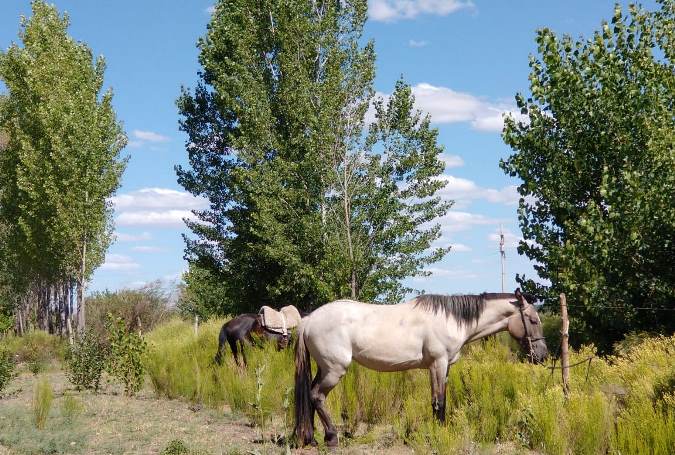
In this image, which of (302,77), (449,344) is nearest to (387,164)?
(302,77)

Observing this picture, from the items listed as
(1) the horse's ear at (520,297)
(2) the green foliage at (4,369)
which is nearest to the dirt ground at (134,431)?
(2) the green foliage at (4,369)

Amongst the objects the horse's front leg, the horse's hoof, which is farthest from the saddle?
the horse's front leg

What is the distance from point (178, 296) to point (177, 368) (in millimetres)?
33850

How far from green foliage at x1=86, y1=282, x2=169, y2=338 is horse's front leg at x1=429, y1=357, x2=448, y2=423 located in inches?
983

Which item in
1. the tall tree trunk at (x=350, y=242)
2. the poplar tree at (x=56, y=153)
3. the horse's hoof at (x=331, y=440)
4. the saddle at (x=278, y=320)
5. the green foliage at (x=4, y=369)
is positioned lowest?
the horse's hoof at (x=331, y=440)

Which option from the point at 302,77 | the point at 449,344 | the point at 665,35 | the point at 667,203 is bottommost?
the point at 449,344

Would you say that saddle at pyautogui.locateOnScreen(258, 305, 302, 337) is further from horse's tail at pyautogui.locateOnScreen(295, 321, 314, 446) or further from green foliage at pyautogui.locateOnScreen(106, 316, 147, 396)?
horse's tail at pyautogui.locateOnScreen(295, 321, 314, 446)

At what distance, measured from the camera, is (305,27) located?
2123 centimetres

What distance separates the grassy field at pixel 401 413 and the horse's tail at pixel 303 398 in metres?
0.35

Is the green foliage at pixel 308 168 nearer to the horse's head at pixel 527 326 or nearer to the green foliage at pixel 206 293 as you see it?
the green foliage at pixel 206 293

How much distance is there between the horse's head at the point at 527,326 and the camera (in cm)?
868

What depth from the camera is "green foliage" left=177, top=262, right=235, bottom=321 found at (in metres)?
24.3

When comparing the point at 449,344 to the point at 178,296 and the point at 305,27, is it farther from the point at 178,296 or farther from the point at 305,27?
the point at 178,296

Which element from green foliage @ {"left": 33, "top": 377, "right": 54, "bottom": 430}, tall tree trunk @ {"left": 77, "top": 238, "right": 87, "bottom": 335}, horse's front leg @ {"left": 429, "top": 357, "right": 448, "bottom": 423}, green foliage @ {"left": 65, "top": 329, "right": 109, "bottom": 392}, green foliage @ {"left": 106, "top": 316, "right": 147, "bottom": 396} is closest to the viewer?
horse's front leg @ {"left": 429, "top": 357, "right": 448, "bottom": 423}
